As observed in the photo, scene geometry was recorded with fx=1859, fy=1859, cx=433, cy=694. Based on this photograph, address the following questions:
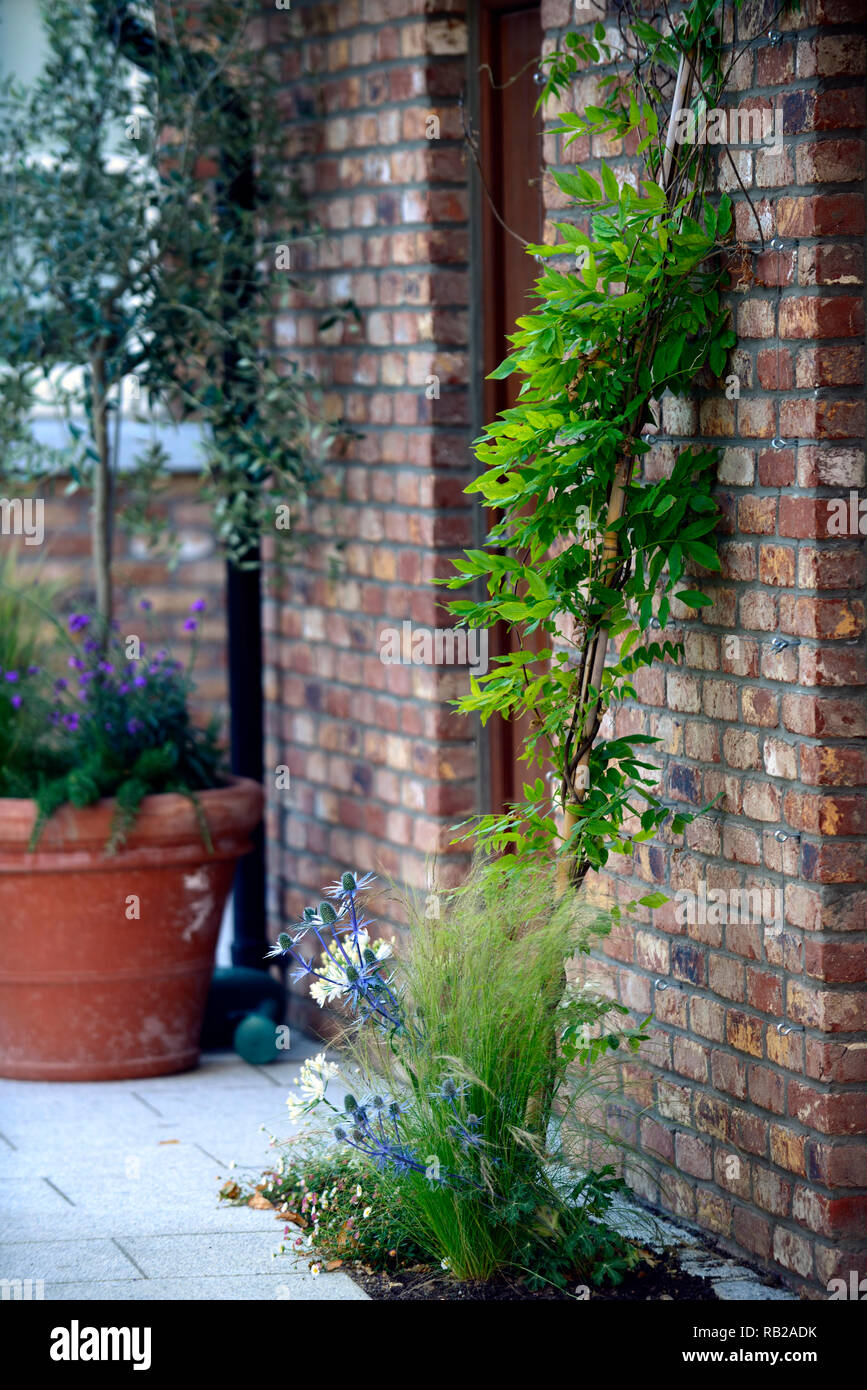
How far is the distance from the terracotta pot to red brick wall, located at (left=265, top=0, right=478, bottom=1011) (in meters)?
0.42

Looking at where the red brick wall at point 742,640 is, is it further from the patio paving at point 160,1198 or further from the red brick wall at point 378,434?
the patio paving at point 160,1198

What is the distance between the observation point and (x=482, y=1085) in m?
3.12

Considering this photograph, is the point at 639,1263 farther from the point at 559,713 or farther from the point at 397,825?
the point at 397,825

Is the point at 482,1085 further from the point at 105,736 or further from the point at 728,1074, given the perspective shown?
the point at 105,736

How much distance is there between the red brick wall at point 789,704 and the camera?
3.05 m

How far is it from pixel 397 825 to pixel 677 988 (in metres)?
1.30

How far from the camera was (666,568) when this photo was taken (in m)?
3.54

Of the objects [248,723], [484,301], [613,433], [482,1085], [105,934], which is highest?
[484,301]

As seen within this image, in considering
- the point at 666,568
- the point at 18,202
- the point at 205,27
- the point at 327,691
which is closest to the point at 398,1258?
the point at 666,568

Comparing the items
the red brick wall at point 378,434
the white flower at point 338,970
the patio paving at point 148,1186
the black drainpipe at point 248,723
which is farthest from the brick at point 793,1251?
the black drainpipe at point 248,723

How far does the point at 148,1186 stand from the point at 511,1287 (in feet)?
3.54

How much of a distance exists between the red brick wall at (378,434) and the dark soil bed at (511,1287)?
4.31ft

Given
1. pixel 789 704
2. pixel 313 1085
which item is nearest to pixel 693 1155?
pixel 313 1085

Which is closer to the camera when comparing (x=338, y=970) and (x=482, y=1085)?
(x=482, y=1085)
